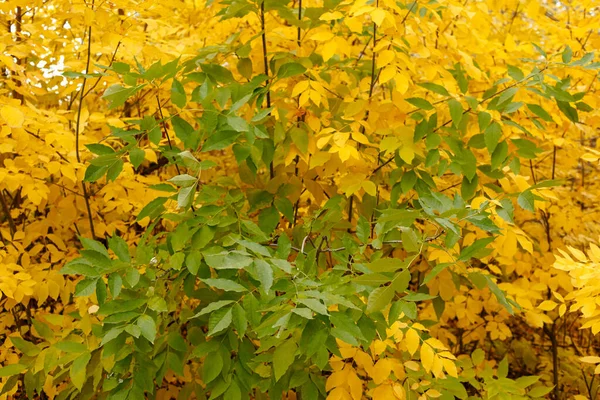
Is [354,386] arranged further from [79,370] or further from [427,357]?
[79,370]

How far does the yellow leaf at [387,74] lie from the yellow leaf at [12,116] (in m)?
1.36

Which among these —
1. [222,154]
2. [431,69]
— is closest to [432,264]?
[431,69]

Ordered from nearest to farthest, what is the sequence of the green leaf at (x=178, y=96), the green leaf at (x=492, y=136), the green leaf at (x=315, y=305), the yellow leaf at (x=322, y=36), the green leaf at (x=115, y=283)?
1. the green leaf at (x=315, y=305)
2. the green leaf at (x=115, y=283)
3. the green leaf at (x=178, y=96)
4. the green leaf at (x=492, y=136)
5. the yellow leaf at (x=322, y=36)

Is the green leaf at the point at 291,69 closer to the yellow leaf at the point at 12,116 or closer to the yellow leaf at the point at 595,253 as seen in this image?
the yellow leaf at the point at 12,116

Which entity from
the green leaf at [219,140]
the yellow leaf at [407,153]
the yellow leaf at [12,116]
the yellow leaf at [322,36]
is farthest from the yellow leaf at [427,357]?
the yellow leaf at [12,116]

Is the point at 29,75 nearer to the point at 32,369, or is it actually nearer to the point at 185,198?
the point at 32,369

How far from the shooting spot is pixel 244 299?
1.67 m

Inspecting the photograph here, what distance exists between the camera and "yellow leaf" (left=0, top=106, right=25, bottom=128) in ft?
7.47

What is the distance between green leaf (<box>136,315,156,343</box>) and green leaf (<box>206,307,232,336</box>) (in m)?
0.16

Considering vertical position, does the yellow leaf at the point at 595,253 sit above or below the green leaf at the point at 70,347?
above

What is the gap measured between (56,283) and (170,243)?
1.01 m

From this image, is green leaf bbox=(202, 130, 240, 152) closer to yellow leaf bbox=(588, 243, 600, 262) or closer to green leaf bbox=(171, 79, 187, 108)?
green leaf bbox=(171, 79, 187, 108)

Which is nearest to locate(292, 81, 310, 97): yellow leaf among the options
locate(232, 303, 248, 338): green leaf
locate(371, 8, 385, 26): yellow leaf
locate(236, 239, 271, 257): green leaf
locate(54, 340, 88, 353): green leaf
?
locate(371, 8, 385, 26): yellow leaf

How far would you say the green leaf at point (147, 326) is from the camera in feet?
5.34
